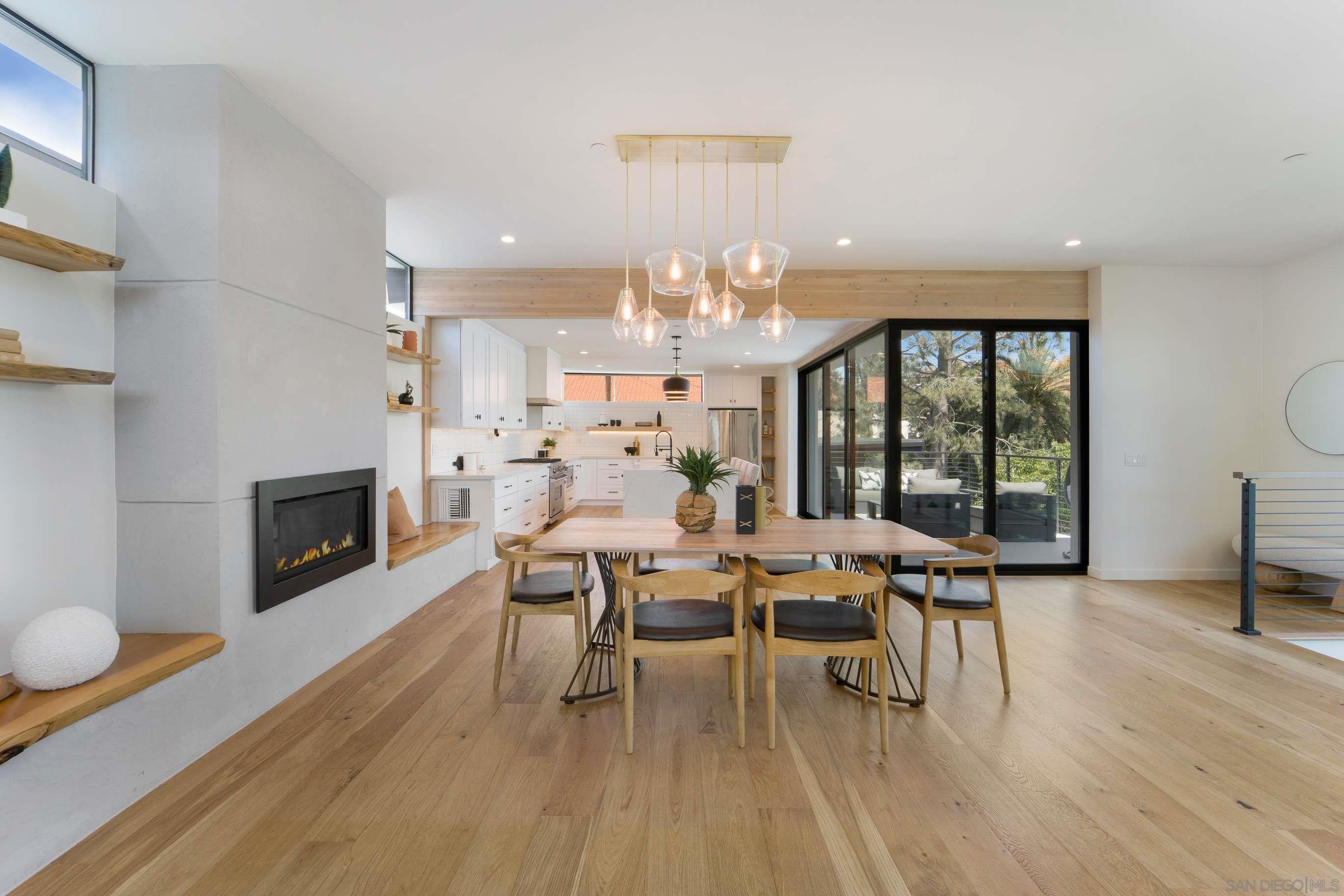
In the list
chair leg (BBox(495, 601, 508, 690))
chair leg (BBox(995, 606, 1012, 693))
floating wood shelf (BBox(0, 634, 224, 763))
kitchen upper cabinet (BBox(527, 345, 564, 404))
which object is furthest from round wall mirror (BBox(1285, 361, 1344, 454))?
kitchen upper cabinet (BBox(527, 345, 564, 404))

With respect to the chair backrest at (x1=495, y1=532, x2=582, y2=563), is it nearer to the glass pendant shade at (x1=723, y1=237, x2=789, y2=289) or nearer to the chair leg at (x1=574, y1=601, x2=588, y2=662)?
the chair leg at (x1=574, y1=601, x2=588, y2=662)

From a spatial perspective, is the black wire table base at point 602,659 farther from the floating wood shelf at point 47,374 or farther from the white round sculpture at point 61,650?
the floating wood shelf at point 47,374

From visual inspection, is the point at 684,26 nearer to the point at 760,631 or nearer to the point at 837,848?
the point at 760,631

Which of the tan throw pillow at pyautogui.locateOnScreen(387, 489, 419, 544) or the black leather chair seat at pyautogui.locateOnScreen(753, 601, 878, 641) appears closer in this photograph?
the black leather chair seat at pyautogui.locateOnScreen(753, 601, 878, 641)

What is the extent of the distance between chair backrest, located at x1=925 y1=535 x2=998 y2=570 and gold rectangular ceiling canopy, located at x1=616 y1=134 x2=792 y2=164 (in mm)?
2154

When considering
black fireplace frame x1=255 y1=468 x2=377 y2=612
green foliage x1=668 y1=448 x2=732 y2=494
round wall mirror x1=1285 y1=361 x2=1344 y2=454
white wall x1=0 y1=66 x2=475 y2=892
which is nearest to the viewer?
white wall x1=0 y1=66 x2=475 y2=892

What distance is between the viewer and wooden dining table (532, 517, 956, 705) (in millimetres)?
2580

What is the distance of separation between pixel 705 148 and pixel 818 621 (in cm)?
234

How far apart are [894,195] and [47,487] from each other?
4.18 meters

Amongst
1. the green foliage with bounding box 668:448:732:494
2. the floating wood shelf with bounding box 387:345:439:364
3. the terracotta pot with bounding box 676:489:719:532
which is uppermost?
the floating wood shelf with bounding box 387:345:439:364

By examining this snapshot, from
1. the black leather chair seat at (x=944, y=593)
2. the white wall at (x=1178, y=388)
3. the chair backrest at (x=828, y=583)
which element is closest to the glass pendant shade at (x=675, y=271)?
the chair backrest at (x=828, y=583)

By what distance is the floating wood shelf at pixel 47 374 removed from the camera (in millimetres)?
1695

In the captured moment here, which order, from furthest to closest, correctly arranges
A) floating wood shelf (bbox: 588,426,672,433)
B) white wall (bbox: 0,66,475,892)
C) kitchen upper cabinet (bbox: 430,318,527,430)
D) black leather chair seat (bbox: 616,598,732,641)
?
floating wood shelf (bbox: 588,426,672,433) → kitchen upper cabinet (bbox: 430,318,527,430) → black leather chair seat (bbox: 616,598,732,641) → white wall (bbox: 0,66,475,892)

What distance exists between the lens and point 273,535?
2537 millimetres
